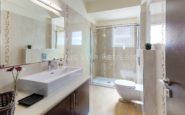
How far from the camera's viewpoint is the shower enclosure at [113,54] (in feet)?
12.9

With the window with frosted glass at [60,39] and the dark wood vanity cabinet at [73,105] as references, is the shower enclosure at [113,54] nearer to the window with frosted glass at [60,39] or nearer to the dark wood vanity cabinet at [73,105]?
the window with frosted glass at [60,39]

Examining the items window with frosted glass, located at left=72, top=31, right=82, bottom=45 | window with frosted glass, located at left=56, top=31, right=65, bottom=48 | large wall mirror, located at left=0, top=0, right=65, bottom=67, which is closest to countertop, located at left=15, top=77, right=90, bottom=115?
large wall mirror, located at left=0, top=0, right=65, bottom=67

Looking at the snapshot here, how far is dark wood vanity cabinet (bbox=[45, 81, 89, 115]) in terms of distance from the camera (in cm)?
115

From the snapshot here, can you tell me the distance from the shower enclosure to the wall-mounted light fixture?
1880mm

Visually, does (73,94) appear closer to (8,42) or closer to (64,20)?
(8,42)

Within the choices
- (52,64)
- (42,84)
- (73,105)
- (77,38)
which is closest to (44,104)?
(42,84)

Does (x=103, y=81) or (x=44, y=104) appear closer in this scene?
(x=44, y=104)

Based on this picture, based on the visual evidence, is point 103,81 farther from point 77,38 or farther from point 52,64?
point 52,64

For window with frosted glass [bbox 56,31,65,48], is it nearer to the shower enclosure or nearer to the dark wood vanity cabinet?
the dark wood vanity cabinet

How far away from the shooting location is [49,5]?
1911 millimetres

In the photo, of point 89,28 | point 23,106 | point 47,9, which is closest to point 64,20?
point 47,9

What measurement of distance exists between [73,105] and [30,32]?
1.12 metres

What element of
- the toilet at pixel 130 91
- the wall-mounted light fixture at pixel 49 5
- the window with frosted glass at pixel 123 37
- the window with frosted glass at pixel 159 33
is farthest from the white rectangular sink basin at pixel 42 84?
the window with frosted glass at pixel 123 37

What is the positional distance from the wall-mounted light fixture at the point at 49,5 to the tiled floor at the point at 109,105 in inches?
79.1
